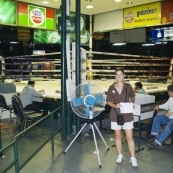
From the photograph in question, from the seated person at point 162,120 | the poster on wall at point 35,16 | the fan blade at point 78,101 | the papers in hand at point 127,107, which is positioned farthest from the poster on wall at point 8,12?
the papers in hand at point 127,107

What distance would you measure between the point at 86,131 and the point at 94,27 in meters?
5.40

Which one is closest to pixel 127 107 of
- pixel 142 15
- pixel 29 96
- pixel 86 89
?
pixel 86 89

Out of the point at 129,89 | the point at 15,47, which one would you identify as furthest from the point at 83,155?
the point at 15,47

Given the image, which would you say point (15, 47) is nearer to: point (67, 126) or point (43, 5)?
point (43, 5)

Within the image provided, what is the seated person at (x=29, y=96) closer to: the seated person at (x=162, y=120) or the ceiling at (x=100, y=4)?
the seated person at (x=162, y=120)

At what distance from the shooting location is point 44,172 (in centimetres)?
356

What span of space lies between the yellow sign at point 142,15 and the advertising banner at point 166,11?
123 millimetres

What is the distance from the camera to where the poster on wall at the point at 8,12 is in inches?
295

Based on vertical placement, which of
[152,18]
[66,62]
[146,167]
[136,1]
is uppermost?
[136,1]

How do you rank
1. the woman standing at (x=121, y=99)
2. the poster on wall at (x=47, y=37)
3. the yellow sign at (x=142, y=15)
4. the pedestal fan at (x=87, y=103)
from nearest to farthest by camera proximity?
the woman standing at (x=121, y=99) < the pedestal fan at (x=87, y=103) < the yellow sign at (x=142, y=15) < the poster on wall at (x=47, y=37)

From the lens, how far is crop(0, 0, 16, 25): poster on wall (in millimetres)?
7500

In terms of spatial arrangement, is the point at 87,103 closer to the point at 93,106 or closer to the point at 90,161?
the point at 93,106

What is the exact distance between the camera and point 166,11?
7.56 metres

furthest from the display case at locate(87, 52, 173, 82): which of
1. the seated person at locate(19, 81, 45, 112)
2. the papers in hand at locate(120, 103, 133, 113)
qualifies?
the papers in hand at locate(120, 103, 133, 113)
